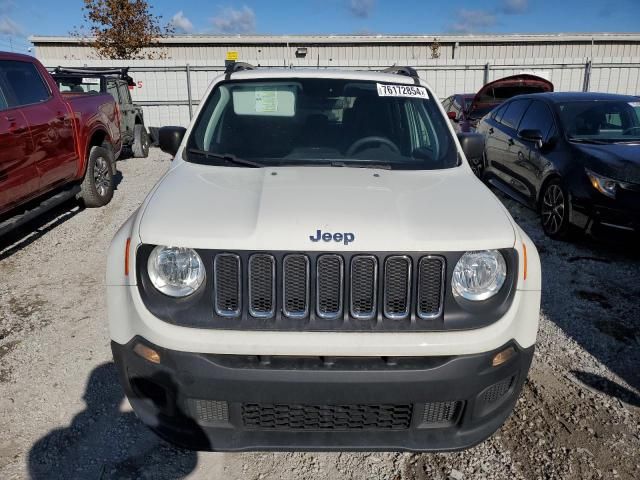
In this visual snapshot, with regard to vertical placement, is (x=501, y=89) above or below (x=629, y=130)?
above

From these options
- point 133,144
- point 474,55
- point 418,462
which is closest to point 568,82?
point 474,55

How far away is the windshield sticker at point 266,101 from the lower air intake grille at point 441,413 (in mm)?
2173

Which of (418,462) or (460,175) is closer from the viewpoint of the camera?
(418,462)

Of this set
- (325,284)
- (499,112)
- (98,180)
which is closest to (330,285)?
(325,284)

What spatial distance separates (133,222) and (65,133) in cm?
461

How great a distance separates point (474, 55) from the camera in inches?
1208

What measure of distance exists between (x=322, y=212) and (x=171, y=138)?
1.77 metres

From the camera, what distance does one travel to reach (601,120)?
6.45 meters

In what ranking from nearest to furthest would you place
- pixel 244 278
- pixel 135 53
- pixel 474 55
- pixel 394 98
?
pixel 244 278 → pixel 394 98 → pixel 135 53 → pixel 474 55

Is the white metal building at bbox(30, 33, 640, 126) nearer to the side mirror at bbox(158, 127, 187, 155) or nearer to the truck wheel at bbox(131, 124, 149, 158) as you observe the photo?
the truck wheel at bbox(131, 124, 149, 158)

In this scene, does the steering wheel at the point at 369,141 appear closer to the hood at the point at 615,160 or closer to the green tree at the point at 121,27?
the hood at the point at 615,160

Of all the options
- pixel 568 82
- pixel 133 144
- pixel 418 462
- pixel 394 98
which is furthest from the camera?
pixel 568 82

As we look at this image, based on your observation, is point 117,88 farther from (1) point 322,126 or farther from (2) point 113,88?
(1) point 322,126

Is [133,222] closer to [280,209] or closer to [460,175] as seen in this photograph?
[280,209]
